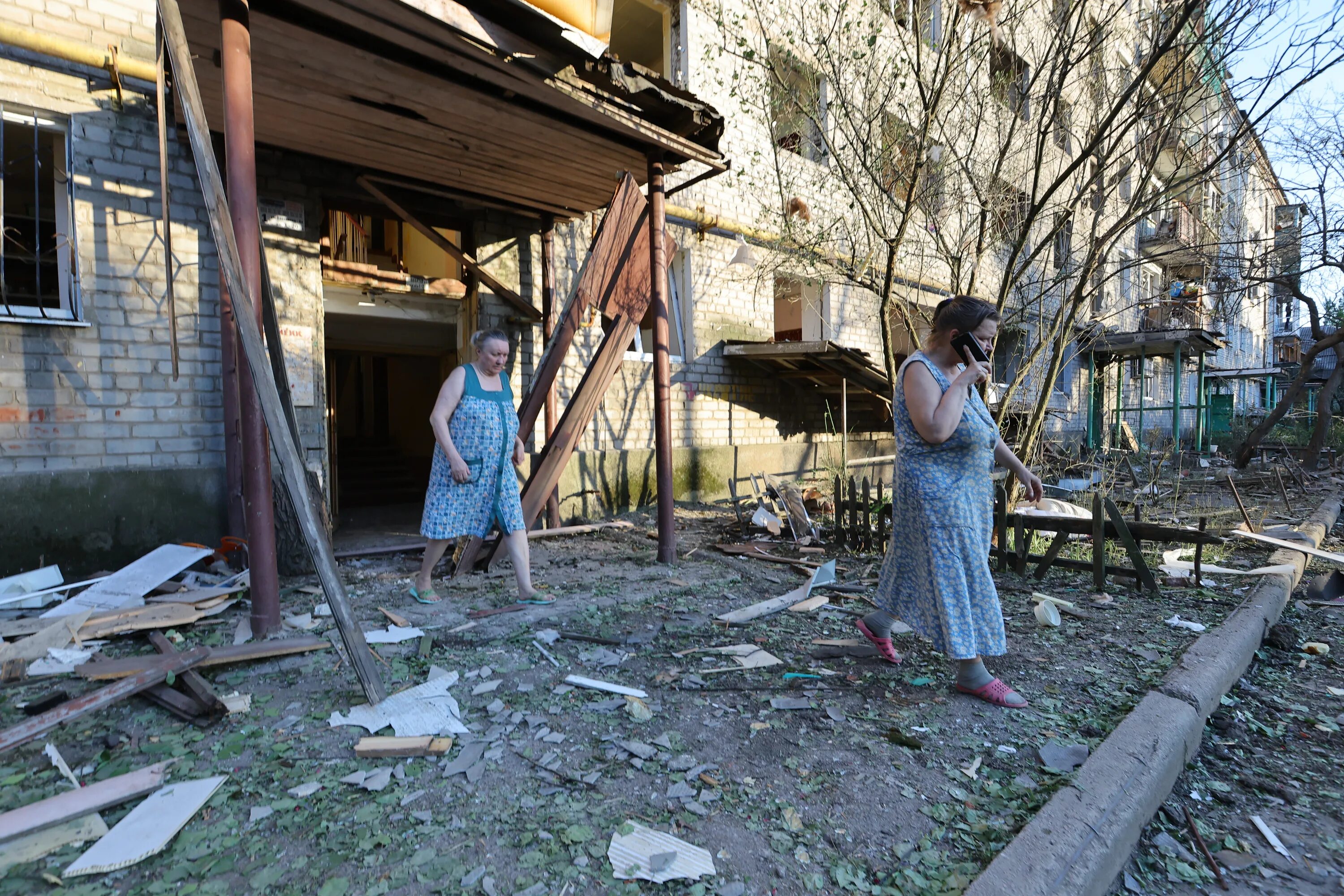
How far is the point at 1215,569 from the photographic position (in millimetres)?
5266

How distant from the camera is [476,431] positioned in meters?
4.41

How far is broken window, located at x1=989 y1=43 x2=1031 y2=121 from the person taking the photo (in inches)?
241

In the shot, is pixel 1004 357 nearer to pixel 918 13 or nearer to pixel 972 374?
pixel 918 13

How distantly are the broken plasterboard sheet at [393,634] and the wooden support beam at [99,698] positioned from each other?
2.48ft

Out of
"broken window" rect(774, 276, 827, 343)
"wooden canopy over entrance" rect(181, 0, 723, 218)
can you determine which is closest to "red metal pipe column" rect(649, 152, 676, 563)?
"wooden canopy over entrance" rect(181, 0, 723, 218)

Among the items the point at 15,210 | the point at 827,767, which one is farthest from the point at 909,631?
the point at 15,210

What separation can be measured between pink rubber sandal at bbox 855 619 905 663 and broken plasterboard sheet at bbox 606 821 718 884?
175 cm

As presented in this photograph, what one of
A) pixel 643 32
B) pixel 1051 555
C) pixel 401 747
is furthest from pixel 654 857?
pixel 643 32

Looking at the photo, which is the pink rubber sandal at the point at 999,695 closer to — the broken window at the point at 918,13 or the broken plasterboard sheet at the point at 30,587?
the broken window at the point at 918,13

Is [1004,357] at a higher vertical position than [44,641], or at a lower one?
higher

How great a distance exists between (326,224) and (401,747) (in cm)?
606

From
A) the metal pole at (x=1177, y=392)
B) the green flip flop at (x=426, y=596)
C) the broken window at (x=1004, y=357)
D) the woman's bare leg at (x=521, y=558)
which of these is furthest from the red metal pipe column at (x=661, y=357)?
the metal pole at (x=1177, y=392)

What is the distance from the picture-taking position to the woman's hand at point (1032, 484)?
10.8 ft

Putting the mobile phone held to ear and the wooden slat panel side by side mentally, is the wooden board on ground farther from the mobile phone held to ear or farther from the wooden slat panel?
the mobile phone held to ear
